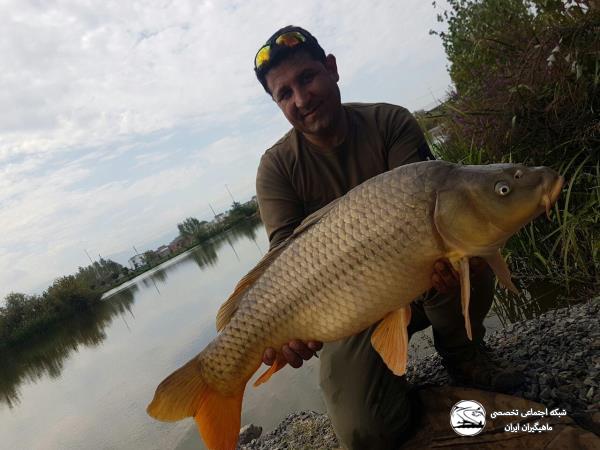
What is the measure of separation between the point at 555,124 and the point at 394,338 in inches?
82.6

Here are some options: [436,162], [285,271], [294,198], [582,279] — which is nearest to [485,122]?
[582,279]

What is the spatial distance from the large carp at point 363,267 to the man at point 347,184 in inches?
19.8

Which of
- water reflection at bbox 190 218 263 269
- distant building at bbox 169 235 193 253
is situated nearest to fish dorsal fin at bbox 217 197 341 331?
water reflection at bbox 190 218 263 269

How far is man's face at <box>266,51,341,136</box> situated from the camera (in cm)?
225

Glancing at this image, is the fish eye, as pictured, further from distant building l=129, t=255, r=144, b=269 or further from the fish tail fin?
distant building l=129, t=255, r=144, b=269

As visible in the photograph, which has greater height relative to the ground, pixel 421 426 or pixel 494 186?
pixel 494 186

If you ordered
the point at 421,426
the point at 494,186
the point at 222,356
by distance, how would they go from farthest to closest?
the point at 421,426, the point at 222,356, the point at 494,186

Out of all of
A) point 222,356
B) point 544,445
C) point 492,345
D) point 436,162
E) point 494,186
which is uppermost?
point 436,162

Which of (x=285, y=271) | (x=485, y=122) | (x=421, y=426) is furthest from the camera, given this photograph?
(x=485, y=122)

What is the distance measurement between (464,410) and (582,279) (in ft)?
4.99

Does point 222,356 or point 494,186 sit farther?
point 222,356

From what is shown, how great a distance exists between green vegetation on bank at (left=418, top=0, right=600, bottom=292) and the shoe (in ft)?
2.65

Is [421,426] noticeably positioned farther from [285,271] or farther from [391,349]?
[285,271]

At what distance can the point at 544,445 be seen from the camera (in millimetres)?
1481
